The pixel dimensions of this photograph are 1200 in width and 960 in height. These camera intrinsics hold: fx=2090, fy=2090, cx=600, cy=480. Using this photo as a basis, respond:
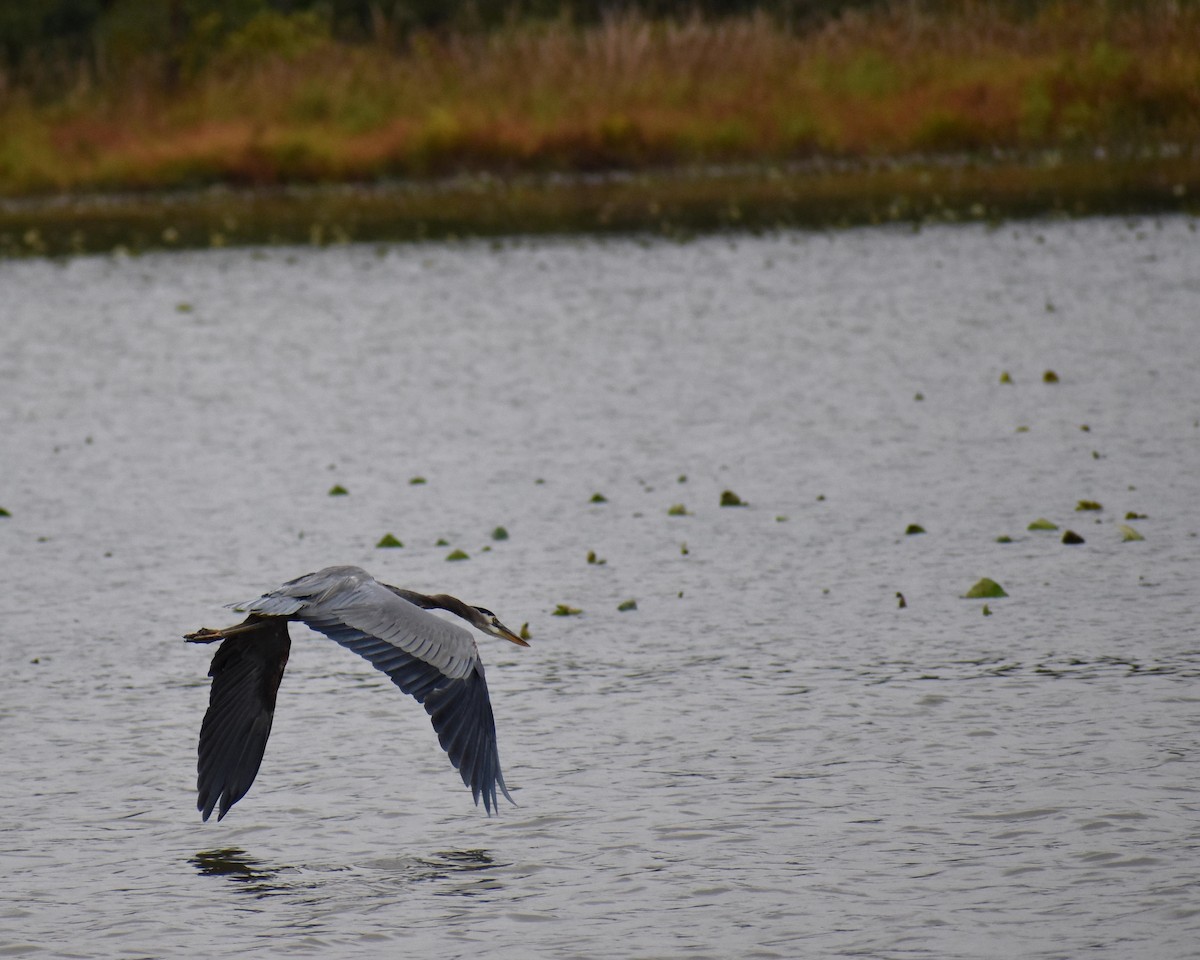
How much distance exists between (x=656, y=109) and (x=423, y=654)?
23432 mm

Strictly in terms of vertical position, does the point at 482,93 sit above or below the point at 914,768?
above

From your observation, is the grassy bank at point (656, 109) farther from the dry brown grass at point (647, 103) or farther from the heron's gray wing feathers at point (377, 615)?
the heron's gray wing feathers at point (377, 615)

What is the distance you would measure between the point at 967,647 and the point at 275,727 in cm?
246

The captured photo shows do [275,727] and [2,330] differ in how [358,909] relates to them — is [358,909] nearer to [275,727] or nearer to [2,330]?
[275,727]

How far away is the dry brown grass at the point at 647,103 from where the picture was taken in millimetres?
27297

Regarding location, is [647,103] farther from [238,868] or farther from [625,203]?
[238,868]

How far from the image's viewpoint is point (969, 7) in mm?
29453

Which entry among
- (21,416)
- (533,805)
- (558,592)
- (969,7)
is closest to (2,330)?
(21,416)

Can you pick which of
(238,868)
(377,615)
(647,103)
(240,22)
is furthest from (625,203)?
(238,868)

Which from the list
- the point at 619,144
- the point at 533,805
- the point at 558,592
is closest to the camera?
the point at 533,805

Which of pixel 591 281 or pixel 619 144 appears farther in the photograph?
pixel 619 144

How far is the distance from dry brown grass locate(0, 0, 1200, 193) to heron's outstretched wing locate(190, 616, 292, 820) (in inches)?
880

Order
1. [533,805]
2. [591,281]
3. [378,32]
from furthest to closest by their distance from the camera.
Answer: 1. [378,32]
2. [591,281]
3. [533,805]

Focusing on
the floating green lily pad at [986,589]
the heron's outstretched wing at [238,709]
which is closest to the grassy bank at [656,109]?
the floating green lily pad at [986,589]
